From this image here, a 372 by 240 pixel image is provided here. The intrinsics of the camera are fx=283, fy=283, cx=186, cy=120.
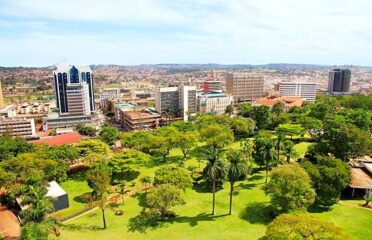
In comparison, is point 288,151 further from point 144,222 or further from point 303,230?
point 303,230

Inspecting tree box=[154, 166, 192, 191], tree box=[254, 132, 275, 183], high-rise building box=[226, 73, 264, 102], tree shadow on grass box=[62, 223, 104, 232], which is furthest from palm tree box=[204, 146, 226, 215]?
high-rise building box=[226, 73, 264, 102]

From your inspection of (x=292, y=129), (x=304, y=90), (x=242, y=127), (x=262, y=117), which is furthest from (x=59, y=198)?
(x=304, y=90)

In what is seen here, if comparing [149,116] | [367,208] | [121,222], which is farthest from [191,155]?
[149,116]

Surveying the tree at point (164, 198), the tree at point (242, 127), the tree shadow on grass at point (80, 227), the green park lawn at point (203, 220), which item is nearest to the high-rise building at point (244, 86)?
the tree at point (242, 127)

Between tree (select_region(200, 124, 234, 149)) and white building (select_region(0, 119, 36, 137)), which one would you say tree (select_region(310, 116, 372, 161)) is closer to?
tree (select_region(200, 124, 234, 149))

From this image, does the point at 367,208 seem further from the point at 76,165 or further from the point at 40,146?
the point at 40,146

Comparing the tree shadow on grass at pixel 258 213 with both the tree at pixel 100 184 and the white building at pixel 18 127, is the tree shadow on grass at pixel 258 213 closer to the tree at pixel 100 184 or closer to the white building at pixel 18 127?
the tree at pixel 100 184

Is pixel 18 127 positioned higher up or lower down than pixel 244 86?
lower down
